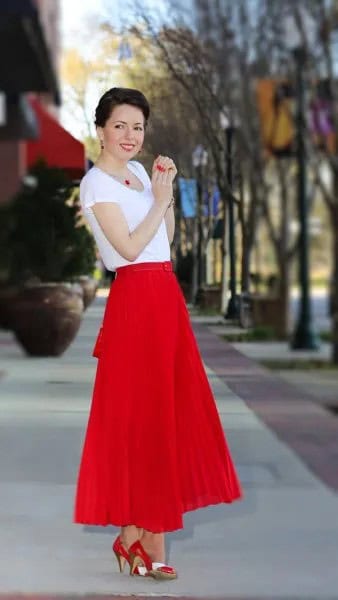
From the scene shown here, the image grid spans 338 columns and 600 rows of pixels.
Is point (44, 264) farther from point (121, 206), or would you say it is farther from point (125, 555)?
point (121, 206)

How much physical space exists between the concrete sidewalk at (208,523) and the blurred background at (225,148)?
0.56 metres

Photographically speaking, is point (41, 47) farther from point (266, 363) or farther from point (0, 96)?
point (266, 363)

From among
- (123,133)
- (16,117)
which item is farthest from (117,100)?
(16,117)

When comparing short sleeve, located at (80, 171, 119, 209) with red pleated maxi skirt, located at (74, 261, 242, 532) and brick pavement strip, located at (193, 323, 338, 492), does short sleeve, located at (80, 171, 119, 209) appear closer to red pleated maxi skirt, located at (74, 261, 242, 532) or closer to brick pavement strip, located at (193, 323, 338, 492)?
red pleated maxi skirt, located at (74, 261, 242, 532)

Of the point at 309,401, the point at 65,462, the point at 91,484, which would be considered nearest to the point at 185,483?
the point at 91,484

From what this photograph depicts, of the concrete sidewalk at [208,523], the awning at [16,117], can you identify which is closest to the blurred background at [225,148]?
the concrete sidewalk at [208,523]

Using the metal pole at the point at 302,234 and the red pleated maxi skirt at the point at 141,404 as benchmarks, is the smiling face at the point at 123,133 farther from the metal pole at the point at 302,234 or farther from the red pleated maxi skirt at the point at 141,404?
the metal pole at the point at 302,234

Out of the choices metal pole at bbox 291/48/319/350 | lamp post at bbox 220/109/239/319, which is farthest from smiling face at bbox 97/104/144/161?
metal pole at bbox 291/48/319/350

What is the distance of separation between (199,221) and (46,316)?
859 centimetres

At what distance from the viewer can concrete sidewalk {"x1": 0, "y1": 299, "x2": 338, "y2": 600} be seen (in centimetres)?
565

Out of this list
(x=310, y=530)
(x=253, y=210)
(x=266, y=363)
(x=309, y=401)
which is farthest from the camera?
(x=309, y=401)

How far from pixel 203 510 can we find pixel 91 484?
6.10 ft

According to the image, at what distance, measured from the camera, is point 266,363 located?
1187 cm

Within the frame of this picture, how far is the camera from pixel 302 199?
1147cm
